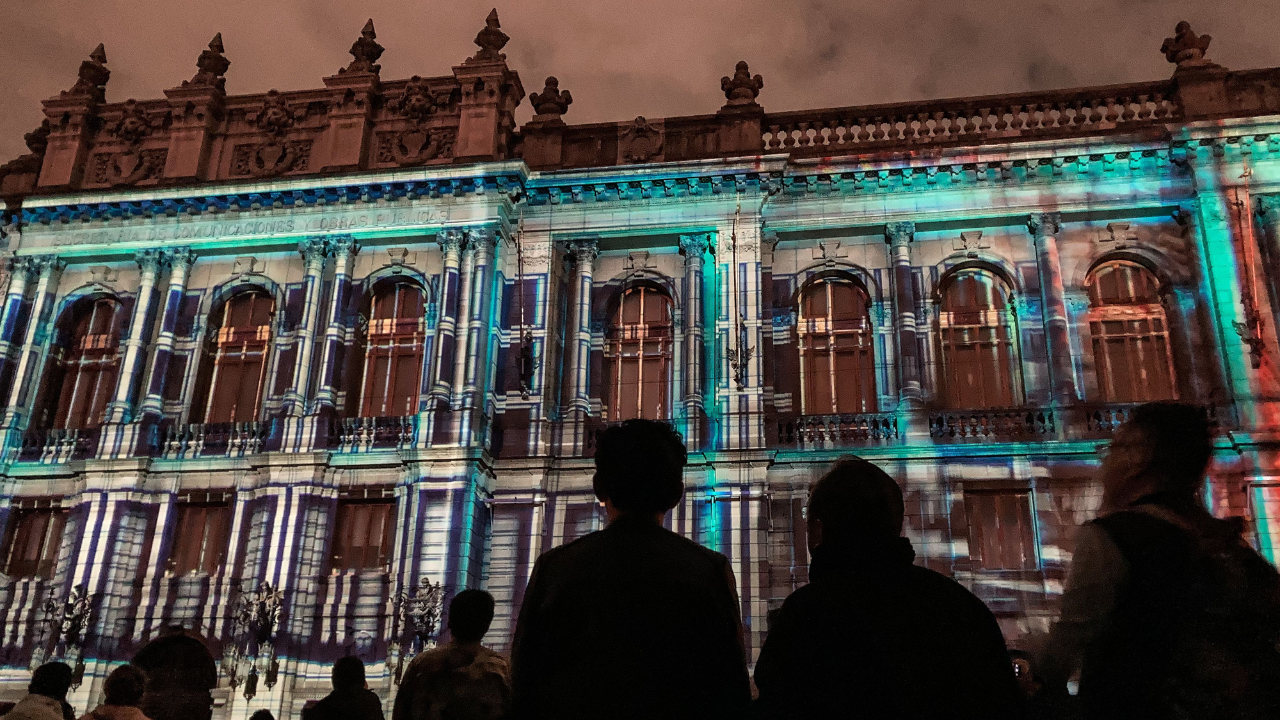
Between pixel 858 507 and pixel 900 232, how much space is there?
20.7m

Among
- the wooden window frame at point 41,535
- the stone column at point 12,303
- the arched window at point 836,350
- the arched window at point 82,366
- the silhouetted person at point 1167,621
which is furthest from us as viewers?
the stone column at point 12,303

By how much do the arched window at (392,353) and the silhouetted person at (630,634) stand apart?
20163mm

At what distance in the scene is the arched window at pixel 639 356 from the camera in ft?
76.0

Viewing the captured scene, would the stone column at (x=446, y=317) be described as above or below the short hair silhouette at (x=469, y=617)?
above

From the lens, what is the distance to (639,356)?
2362 centimetres

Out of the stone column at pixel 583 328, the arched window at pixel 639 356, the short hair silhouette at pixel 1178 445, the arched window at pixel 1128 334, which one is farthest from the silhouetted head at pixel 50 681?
the arched window at pixel 1128 334

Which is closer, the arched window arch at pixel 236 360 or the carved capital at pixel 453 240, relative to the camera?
the carved capital at pixel 453 240

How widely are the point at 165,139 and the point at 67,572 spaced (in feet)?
38.2

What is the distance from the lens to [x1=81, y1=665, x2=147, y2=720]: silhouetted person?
771cm

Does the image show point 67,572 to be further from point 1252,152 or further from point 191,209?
point 1252,152

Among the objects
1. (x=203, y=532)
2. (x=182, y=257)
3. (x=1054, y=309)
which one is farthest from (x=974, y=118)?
(x=203, y=532)

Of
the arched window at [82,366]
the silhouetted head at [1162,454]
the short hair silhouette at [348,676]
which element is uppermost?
the arched window at [82,366]

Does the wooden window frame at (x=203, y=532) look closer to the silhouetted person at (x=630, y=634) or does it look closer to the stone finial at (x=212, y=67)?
the stone finial at (x=212, y=67)

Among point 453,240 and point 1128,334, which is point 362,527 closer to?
point 453,240
